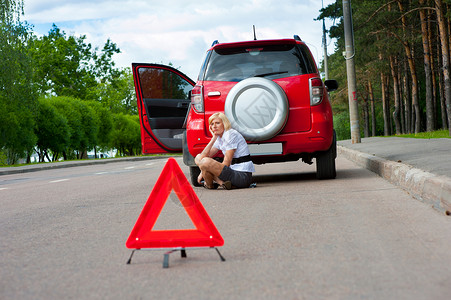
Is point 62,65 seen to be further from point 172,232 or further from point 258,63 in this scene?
point 172,232

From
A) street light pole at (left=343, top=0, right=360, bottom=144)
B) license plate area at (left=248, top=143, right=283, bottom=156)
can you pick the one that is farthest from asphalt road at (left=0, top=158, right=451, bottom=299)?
street light pole at (left=343, top=0, right=360, bottom=144)

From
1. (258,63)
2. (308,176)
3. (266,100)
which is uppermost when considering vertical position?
(258,63)

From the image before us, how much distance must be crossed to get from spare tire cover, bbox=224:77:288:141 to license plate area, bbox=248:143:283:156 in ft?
0.53

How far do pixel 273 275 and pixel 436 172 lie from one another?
423 centimetres

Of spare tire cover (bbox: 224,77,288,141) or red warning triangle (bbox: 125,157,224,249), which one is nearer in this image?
red warning triangle (bbox: 125,157,224,249)

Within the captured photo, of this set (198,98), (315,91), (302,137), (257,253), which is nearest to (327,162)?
(302,137)

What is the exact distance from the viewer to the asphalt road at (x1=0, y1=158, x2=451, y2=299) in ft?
12.0

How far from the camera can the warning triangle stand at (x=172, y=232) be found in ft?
14.8

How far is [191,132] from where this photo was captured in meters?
9.62

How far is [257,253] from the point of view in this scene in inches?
182

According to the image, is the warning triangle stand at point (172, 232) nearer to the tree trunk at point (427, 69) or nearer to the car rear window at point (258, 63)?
the car rear window at point (258, 63)

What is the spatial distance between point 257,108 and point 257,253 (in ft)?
15.9

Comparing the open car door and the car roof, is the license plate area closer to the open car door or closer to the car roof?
the car roof

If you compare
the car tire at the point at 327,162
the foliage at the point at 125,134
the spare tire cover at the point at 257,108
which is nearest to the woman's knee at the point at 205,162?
the spare tire cover at the point at 257,108
